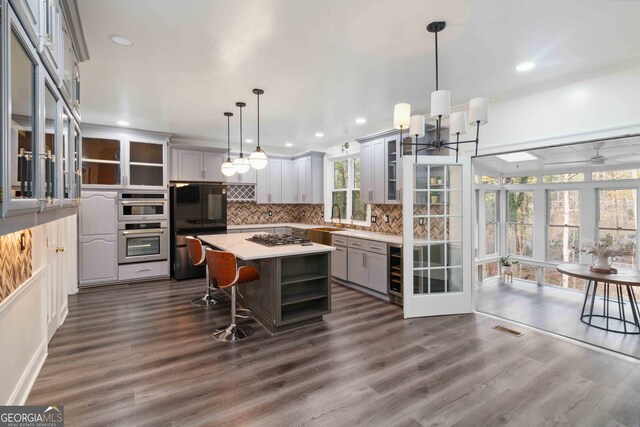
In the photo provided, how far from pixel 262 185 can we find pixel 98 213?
3.05m

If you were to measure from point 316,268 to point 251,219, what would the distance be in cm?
377

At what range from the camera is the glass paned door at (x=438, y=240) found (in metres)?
3.80

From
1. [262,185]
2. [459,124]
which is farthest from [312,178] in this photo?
[459,124]

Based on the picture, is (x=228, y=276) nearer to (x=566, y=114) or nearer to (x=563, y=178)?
(x=566, y=114)

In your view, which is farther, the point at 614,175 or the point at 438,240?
the point at 614,175

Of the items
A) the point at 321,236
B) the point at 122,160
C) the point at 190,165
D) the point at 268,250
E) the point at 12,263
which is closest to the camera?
the point at 12,263

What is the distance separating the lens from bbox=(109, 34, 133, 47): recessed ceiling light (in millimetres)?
2514

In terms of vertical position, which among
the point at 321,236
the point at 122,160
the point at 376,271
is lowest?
the point at 376,271

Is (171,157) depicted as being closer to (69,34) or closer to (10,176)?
(69,34)

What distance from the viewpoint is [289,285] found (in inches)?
141

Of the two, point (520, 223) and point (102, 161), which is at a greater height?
point (102, 161)

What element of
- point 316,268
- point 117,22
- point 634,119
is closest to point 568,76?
point 634,119

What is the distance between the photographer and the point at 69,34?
6.72 ft

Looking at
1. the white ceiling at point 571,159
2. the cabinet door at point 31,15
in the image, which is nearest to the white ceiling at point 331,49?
the cabinet door at point 31,15
